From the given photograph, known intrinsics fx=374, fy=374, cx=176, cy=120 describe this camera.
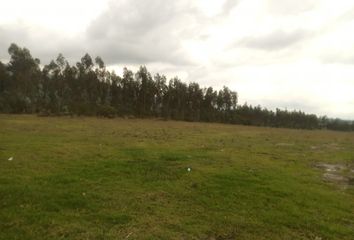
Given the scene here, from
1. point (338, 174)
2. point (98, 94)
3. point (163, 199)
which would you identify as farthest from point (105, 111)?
point (163, 199)

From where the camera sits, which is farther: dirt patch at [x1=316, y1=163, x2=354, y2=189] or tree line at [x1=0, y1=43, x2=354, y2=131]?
tree line at [x1=0, y1=43, x2=354, y2=131]

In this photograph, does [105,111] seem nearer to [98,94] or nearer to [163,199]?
[98,94]

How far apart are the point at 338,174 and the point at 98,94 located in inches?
3398

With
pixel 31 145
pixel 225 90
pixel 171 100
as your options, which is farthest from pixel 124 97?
pixel 31 145

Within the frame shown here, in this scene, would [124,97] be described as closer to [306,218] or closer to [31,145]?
[31,145]

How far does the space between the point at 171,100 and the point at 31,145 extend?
8880cm

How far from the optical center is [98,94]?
10138 centimetres

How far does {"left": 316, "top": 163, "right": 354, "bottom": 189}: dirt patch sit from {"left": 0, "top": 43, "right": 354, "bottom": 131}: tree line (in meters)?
Answer: 60.7

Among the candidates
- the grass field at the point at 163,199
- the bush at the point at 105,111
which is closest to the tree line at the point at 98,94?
the bush at the point at 105,111

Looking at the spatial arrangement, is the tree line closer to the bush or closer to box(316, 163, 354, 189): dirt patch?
the bush

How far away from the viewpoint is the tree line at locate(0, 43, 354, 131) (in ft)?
276

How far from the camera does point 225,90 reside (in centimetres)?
12794

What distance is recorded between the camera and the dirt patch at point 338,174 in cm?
1886

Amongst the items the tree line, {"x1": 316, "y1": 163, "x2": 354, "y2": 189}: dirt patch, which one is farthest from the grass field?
the tree line
